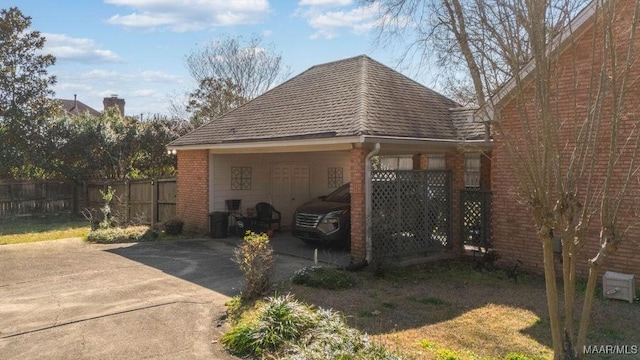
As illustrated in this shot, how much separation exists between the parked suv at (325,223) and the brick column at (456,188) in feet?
8.22

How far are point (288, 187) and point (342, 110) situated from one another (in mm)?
5637

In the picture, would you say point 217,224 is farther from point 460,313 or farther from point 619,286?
point 619,286

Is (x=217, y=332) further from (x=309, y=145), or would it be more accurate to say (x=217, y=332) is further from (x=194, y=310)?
(x=309, y=145)

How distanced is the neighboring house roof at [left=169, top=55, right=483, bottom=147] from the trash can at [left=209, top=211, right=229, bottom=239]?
7.12 feet

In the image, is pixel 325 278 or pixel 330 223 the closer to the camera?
pixel 325 278

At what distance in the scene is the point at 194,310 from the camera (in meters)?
7.14

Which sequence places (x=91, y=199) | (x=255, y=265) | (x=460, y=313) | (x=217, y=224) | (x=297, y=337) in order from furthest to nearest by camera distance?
(x=91, y=199), (x=217, y=224), (x=255, y=265), (x=460, y=313), (x=297, y=337)

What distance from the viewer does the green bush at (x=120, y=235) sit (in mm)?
13781

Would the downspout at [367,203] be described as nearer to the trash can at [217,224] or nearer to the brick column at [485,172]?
the brick column at [485,172]

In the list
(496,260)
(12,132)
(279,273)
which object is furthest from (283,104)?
(12,132)

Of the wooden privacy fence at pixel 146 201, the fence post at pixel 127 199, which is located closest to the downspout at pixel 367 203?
the wooden privacy fence at pixel 146 201

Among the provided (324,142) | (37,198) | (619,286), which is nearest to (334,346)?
(619,286)

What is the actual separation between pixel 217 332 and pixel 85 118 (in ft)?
60.9

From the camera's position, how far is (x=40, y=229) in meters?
17.0
